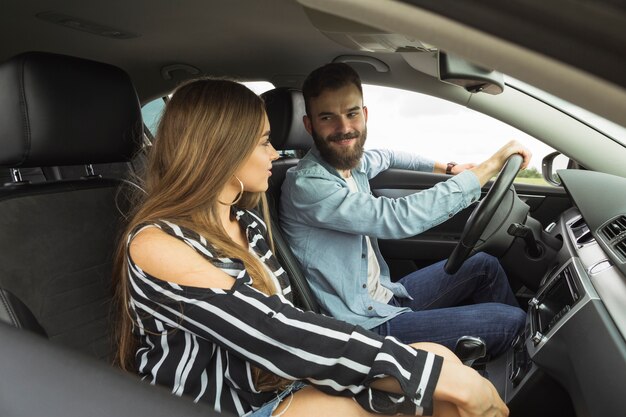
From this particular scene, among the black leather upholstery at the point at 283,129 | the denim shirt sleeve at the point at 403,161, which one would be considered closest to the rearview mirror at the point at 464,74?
the black leather upholstery at the point at 283,129

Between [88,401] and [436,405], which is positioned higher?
[88,401]

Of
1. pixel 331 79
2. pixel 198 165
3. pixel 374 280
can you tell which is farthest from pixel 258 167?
pixel 374 280

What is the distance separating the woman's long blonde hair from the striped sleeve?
6.5 inches

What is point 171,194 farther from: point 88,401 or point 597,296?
point 597,296

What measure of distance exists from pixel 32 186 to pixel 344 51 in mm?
1166

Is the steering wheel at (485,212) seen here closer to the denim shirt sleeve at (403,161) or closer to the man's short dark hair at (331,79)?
the man's short dark hair at (331,79)

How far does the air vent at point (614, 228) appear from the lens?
1.34 metres

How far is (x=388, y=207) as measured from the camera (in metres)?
1.71

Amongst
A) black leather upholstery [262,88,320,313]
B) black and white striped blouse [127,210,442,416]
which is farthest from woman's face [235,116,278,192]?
black leather upholstery [262,88,320,313]

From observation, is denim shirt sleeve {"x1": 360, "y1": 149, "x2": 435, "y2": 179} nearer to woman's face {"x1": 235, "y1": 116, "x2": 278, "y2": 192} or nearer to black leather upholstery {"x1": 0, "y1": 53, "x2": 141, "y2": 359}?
woman's face {"x1": 235, "y1": 116, "x2": 278, "y2": 192}

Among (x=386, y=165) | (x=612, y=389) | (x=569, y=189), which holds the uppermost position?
(x=569, y=189)

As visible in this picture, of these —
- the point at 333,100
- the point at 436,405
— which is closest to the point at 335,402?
the point at 436,405

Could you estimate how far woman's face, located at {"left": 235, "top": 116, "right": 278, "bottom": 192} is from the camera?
1.30m

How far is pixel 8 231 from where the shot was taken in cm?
123
